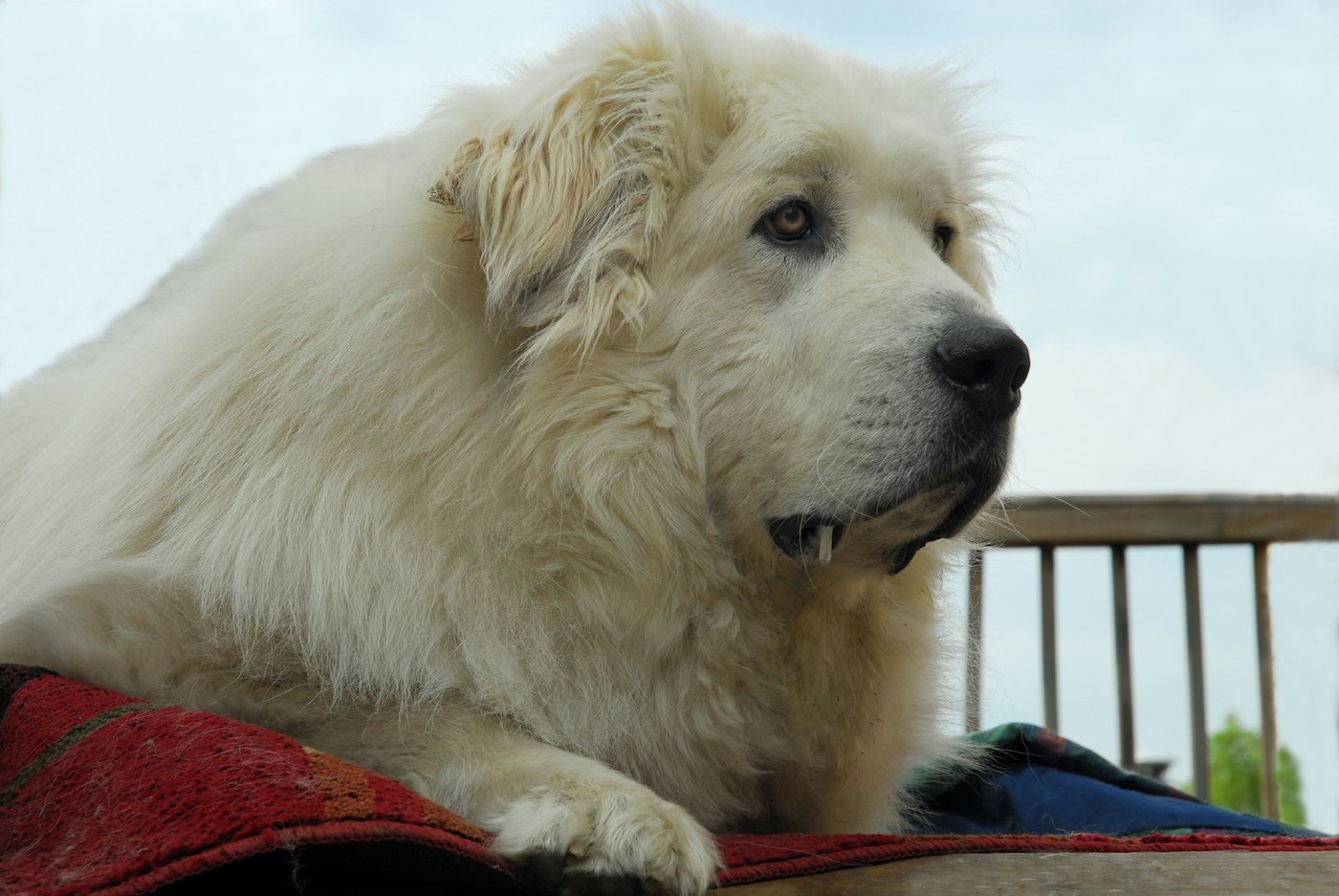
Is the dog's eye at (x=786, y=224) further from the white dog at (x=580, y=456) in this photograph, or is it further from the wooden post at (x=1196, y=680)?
the wooden post at (x=1196, y=680)

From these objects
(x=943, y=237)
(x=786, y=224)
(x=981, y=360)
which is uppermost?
(x=943, y=237)

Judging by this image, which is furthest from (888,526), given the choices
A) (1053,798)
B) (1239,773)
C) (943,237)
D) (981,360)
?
(1239,773)

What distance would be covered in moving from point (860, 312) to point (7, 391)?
195 cm

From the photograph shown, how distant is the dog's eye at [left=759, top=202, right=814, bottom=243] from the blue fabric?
1350 millimetres

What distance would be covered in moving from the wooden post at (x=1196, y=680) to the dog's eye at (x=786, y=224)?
2.65 metres

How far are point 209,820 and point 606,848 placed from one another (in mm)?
424

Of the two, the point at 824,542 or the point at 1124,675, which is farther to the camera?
the point at 1124,675

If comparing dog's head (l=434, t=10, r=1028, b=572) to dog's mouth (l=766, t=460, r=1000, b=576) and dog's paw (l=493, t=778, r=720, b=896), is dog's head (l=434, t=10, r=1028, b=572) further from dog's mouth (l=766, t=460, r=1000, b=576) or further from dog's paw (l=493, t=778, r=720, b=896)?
dog's paw (l=493, t=778, r=720, b=896)

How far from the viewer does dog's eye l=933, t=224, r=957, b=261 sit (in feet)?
7.28

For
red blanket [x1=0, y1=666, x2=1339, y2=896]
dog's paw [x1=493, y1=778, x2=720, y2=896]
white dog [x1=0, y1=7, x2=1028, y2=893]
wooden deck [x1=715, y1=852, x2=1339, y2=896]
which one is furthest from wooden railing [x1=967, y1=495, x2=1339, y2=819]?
dog's paw [x1=493, y1=778, x2=720, y2=896]

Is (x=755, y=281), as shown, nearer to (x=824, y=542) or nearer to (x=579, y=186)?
(x=579, y=186)

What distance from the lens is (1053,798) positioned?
281 cm

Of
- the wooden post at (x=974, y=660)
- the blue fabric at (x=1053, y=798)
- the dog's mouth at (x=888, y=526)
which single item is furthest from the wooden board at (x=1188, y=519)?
the dog's mouth at (x=888, y=526)

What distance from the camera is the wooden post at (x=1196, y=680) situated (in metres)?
3.91
